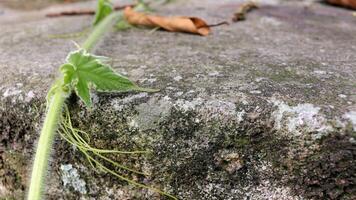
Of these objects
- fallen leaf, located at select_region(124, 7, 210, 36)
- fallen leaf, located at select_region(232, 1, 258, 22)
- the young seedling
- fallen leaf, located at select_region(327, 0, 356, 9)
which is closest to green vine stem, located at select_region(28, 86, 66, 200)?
the young seedling

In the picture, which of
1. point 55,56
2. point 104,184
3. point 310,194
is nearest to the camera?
point 310,194

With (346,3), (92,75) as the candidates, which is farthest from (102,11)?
(346,3)

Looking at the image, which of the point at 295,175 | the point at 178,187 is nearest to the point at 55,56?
the point at 178,187

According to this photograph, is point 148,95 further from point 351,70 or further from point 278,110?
point 351,70

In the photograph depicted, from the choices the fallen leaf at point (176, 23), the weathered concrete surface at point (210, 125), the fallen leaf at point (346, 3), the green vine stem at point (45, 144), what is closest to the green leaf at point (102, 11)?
the fallen leaf at point (176, 23)

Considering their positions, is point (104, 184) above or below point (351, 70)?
below

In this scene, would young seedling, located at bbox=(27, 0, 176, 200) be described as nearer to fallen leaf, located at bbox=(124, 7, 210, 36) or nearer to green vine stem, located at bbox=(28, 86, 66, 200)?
green vine stem, located at bbox=(28, 86, 66, 200)
